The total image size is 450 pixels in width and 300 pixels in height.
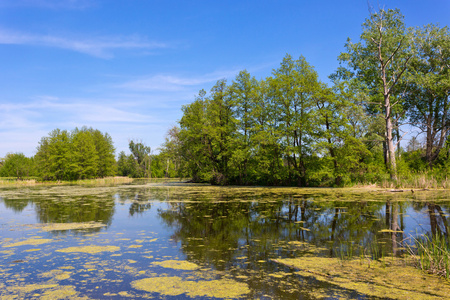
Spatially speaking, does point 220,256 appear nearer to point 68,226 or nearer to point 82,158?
point 68,226

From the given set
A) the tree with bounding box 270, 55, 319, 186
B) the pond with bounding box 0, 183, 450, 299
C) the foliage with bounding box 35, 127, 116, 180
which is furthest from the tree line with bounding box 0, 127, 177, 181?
the pond with bounding box 0, 183, 450, 299

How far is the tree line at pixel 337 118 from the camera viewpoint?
82.8ft

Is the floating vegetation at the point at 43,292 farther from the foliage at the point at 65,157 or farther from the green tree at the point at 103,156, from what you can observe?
the green tree at the point at 103,156

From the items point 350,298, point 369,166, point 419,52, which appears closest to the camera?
point 350,298

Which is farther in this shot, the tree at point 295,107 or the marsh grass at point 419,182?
the tree at point 295,107

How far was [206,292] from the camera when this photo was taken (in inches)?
156

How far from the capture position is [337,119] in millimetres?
25969

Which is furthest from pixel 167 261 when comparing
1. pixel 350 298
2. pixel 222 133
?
pixel 222 133

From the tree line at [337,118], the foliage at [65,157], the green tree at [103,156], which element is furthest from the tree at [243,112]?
the green tree at [103,156]

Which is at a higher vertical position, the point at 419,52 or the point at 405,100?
the point at 419,52

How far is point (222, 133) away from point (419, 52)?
21.9 m

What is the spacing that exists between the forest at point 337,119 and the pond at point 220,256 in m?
15.3

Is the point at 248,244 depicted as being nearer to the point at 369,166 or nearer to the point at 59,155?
the point at 369,166

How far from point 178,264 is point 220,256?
88 cm
